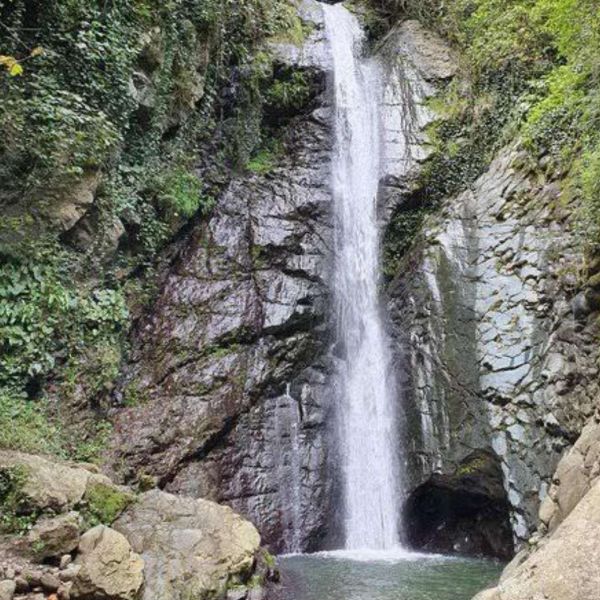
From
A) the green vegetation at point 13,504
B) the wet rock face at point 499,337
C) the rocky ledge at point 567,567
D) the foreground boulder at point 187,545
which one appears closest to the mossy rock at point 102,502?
the foreground boulder at point 187,545

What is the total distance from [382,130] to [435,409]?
6.89m

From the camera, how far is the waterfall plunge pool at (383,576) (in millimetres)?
6898

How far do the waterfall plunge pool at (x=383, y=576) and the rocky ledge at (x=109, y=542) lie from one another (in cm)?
79

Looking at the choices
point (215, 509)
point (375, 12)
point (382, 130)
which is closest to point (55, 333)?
point (215, 509)

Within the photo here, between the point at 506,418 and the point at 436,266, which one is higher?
the point at 436,266

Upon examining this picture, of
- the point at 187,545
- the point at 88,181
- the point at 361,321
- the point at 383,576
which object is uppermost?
the point at 88,181

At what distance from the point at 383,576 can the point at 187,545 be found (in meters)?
2.98

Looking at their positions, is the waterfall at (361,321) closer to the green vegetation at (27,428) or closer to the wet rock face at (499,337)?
the wet rock face at (499,337)

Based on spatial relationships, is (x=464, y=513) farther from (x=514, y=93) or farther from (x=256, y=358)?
(x=514, y=93)

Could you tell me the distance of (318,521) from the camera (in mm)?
10188

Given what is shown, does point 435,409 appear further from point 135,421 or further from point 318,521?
point 135,421

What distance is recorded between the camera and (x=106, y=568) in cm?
544

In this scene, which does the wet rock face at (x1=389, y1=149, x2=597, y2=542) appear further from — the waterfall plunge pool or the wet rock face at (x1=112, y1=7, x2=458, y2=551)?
the wet rock face at (x1=112, y1=7, x2=458, y2=551)

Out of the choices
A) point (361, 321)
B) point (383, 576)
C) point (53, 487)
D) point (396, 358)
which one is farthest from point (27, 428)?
point (361, 321)
